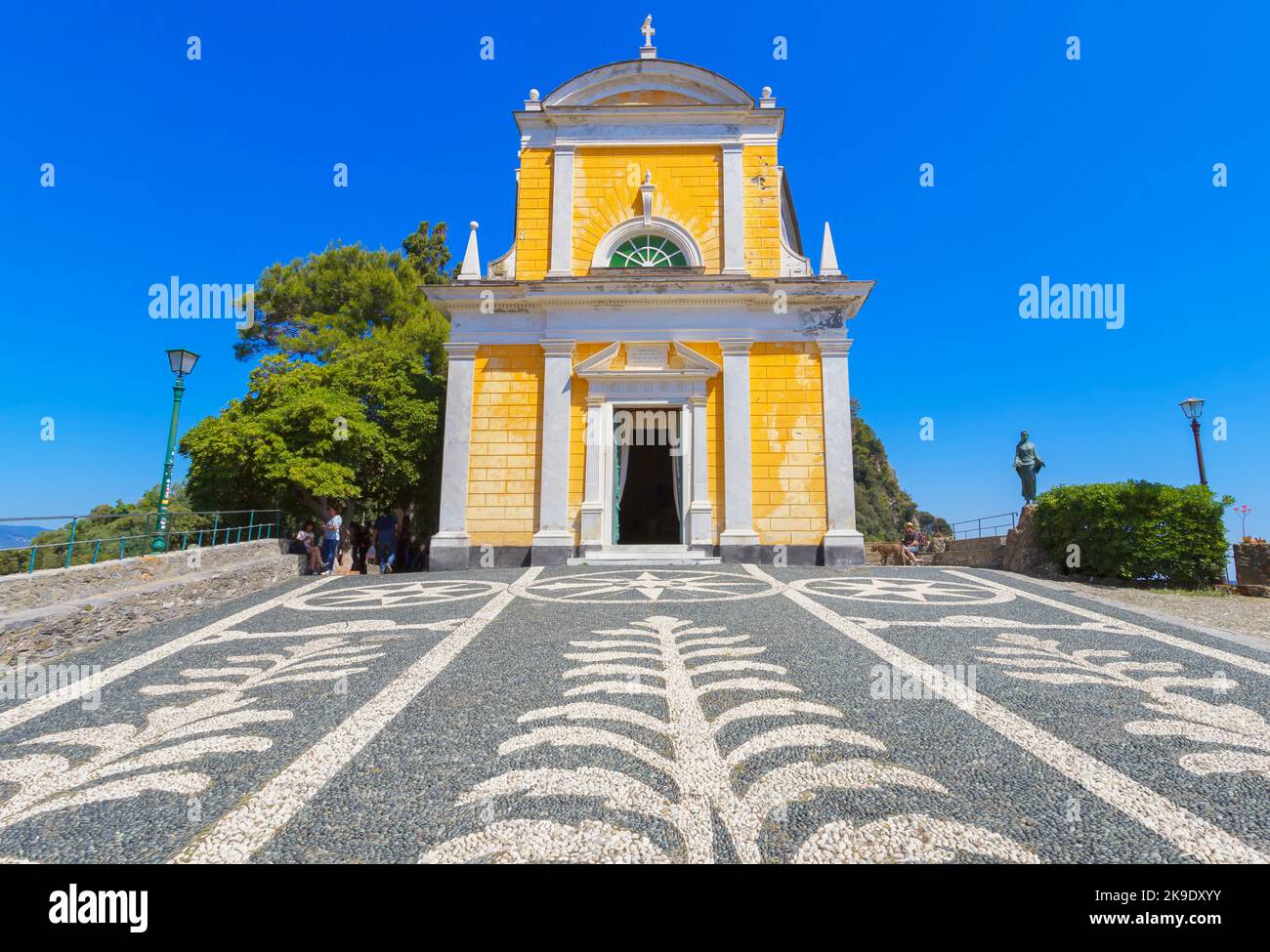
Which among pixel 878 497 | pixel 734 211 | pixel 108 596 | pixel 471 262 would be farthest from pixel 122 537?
pixel 878 497

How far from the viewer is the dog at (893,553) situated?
15172mm

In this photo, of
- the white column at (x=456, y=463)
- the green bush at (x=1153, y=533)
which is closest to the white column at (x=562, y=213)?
the white column at (x=456, y=463)

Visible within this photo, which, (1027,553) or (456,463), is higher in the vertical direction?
(456,463)

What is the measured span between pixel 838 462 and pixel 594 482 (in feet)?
19.2

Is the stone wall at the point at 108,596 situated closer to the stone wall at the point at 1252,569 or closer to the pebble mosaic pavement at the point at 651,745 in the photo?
the pebble mosaic pavement at the point at 651,745

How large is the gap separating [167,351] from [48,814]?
32.7ft

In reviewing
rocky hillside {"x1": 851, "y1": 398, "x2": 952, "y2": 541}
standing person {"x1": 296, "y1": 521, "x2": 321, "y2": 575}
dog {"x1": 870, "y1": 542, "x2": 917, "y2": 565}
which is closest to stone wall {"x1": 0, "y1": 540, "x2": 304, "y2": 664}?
standing person {"x1": 296, "y1": 521, "x2": 321, "y2": 575}

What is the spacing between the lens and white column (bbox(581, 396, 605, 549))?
13.2m

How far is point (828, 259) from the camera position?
14.4 meters

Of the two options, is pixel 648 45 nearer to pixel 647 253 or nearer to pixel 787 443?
pixel 647 253

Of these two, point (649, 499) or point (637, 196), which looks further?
point (649, 499)

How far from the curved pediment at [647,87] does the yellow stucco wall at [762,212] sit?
1.52 metres

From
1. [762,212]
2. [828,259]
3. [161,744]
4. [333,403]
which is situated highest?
[762,212]
